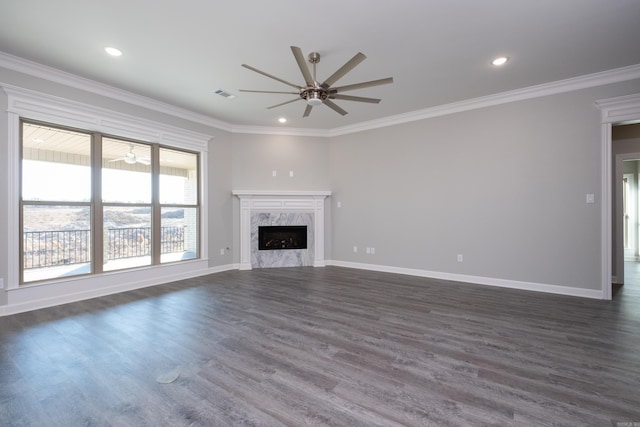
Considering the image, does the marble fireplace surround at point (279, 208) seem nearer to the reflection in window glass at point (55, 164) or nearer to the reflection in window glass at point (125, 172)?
the reflection in window glass at point (125, 172)

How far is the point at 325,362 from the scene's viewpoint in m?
2.20

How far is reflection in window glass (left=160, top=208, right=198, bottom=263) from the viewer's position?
4.96 m

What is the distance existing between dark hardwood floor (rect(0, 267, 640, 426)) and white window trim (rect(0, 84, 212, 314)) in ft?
0.95

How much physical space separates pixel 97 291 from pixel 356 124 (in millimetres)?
5355

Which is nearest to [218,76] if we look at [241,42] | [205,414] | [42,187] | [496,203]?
[241,42]

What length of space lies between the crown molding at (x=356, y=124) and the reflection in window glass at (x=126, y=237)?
1760mm

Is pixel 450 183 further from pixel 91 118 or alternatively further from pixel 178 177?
pixel 91 118

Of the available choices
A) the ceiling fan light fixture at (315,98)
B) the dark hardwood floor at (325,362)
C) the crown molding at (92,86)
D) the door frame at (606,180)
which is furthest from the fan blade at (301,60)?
the door frame at (606,180)

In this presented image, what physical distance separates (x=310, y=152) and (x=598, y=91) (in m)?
4.77

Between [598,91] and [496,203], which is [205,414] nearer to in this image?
[496,203]

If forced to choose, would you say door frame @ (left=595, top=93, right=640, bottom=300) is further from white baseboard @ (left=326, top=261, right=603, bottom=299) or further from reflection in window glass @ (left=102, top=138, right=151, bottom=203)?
reflection in window glass @ (left=102, top=138, right=151, bottom=203)

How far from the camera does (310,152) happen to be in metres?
6.26

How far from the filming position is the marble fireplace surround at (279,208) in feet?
19.4

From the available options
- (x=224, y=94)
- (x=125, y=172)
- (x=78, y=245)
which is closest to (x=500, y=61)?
(x=224, y=94)
